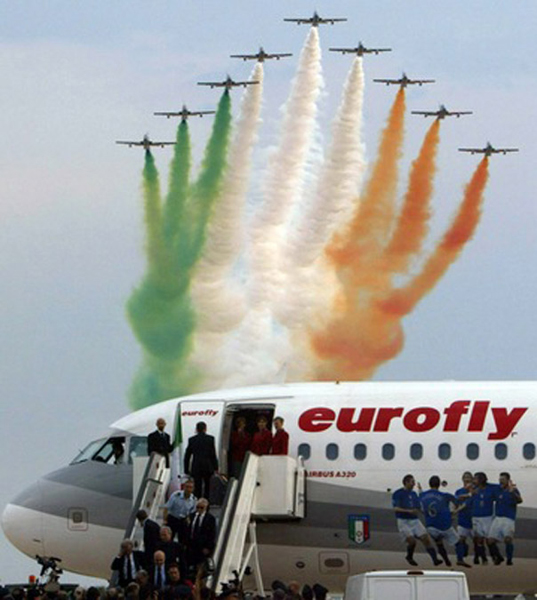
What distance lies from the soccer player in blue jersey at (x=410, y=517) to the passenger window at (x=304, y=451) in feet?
8.29

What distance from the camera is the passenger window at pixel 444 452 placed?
56.0m

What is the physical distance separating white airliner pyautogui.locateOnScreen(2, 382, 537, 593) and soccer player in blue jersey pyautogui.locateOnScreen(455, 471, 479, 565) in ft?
0.64

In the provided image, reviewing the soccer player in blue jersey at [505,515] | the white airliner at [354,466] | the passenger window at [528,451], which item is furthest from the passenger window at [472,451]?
the passenger window at [528,451]

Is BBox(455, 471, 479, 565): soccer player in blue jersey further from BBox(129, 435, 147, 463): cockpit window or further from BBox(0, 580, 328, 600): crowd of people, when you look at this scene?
BBox(129, 435, 147, 463): cockpit window

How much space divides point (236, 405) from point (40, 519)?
6206 mm

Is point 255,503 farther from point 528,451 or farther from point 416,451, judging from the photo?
point 528,451

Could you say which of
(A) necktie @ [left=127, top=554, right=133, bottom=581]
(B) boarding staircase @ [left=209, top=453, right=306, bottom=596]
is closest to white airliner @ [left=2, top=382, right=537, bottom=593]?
(B) boarding staircase @ [left=209, top=453, right=306, bottom=596]

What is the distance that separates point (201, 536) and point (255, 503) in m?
4.15

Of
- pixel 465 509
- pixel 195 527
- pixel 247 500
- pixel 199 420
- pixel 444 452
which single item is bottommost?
pixel 195 527

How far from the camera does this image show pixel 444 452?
5600cm

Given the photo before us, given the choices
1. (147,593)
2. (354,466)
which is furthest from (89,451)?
(147,593)

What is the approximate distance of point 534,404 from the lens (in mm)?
56312

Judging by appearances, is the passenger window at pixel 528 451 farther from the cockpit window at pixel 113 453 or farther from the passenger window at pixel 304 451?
the cockpit window at pixel 113 453

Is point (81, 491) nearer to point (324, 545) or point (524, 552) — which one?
Result: point (324, 545)
